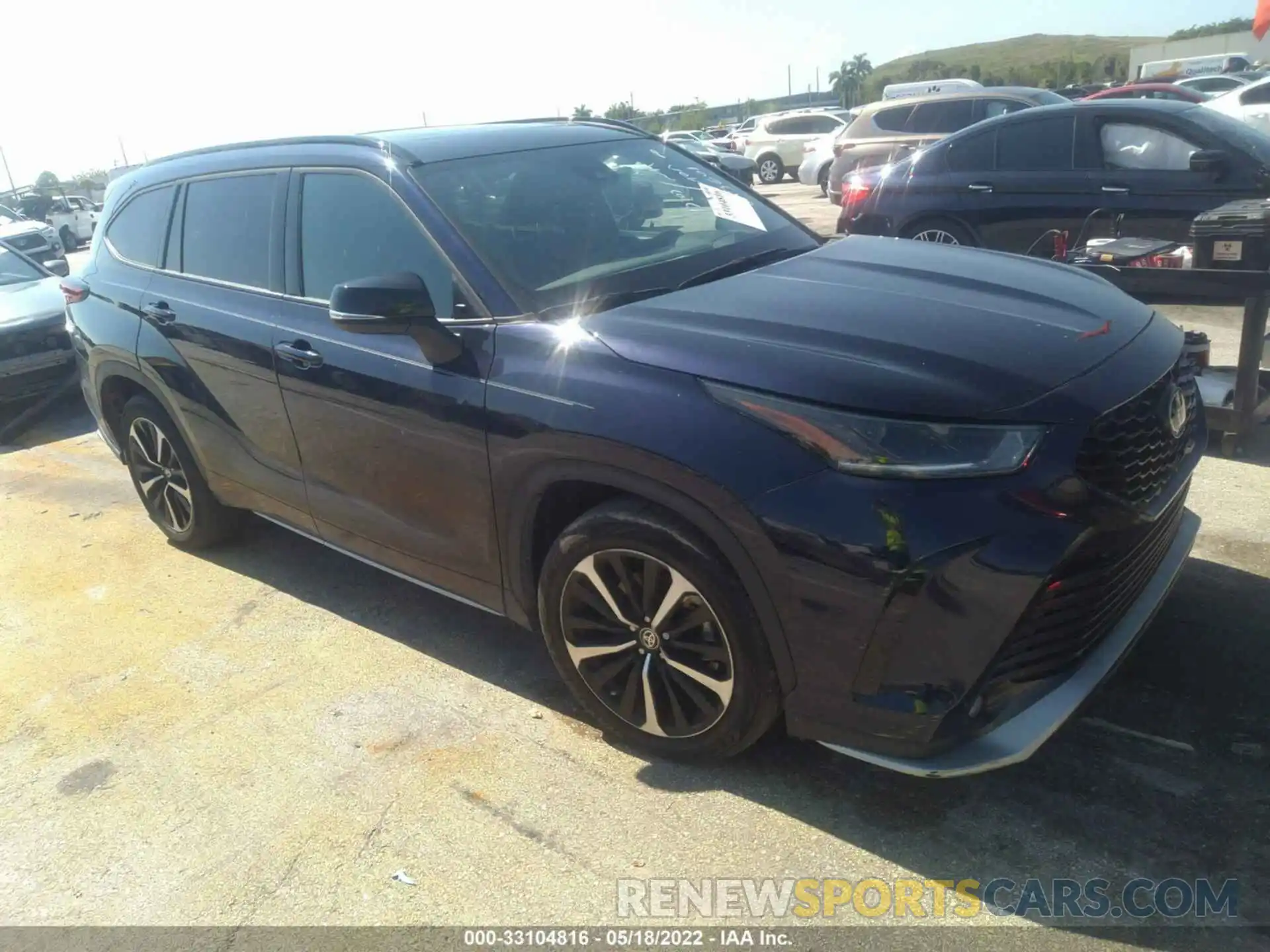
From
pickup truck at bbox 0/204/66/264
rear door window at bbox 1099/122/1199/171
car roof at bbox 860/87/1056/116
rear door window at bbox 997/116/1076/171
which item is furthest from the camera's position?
pickup truck at bbox 0/204/66/264

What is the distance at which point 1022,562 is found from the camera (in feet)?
7.49

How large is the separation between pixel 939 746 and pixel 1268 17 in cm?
2219

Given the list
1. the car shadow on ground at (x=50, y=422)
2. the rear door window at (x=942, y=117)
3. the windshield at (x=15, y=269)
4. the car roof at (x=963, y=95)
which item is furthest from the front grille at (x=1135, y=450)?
the rear door window at (x=942, y=117)

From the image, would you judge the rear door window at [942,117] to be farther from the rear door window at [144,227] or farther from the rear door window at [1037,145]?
the rear door window at [144,227]

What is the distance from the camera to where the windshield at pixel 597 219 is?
3230 mm

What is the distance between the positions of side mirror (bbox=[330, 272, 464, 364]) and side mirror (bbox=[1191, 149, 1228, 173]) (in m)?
6.01

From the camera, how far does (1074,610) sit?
246 centimetres

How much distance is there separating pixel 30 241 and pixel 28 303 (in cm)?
930

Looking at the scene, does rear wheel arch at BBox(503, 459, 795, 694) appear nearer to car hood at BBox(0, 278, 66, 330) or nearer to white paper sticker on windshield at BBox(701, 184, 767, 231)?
white paper sticker on windshield at BBox(701, 184, 767, 231)

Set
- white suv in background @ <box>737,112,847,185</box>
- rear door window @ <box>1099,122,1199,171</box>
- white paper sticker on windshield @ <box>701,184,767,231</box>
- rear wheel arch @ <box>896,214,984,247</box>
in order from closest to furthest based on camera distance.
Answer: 1. white paper sticker on windshield @ <box>701,184,767,231</box>
2. rear door window @ <box>1099,122,1199,171</box>
3. rear wheel arch @ <box>896,214,984,247</box>
4. white suv in background @ <box>737,112,847,185</box>

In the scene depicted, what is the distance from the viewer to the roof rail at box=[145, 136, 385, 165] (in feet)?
12.1

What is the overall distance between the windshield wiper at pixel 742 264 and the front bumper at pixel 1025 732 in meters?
1.51

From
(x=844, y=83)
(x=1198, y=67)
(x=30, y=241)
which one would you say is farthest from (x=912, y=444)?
(x=844, y=83)

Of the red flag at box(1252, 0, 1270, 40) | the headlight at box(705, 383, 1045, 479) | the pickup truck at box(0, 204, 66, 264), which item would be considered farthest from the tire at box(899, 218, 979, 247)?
the red flag at box(1252, 0, 1270, 40)
